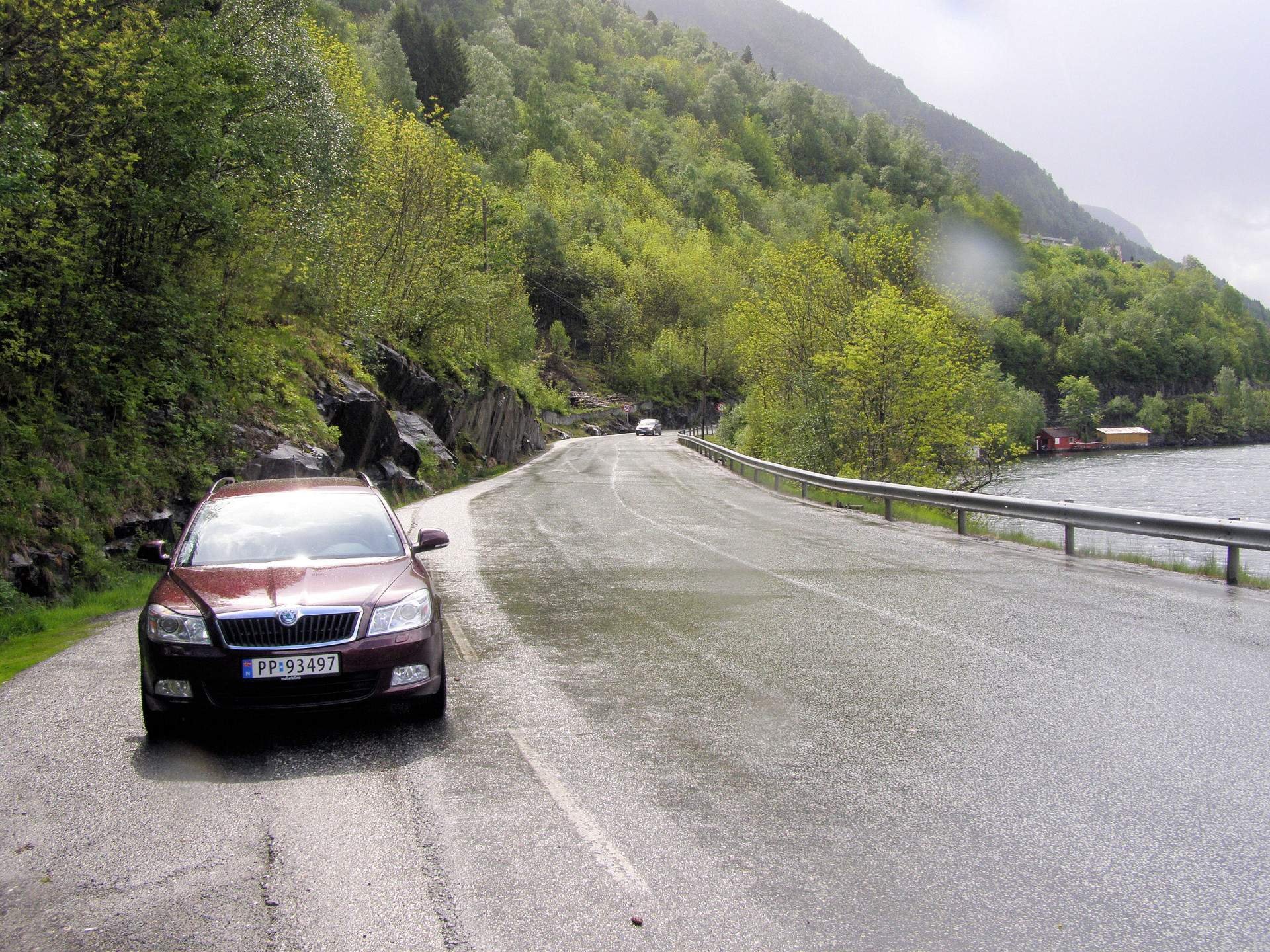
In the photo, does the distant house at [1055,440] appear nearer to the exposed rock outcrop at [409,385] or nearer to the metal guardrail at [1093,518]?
the exposed rock outcrop at [409,385]

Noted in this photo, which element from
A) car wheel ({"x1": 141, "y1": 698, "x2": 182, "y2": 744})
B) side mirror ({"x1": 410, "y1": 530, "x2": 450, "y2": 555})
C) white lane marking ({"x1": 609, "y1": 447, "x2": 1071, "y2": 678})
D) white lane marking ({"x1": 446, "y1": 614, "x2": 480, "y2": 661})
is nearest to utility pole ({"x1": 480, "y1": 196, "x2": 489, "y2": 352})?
white lane marking ({"x1": 609, "y1": 447, "x2": 1071, "y2": 678})

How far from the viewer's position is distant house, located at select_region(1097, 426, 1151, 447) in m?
106

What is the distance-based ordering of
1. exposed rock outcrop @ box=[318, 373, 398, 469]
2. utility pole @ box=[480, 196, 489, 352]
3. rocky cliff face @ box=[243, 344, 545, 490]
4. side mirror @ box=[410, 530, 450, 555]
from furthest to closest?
1. utility pole @ box=[480, 196, 489, 352]
2. exposed rock outcrop @ box=[318, 373, 398, 469]
3. rocky cliff face @ box=[243, 344, 545, 490]
4. side mirror @ box=[410, 530, 450, 555]

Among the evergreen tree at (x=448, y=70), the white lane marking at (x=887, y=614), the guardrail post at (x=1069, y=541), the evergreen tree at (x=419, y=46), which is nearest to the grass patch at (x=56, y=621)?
the white lane marking at (x=887, y=614)

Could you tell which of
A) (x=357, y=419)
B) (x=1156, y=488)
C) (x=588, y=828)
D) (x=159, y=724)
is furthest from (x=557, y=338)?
(x=588, y=828)

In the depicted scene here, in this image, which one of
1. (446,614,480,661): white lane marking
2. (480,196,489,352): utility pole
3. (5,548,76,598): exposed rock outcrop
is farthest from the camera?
(480,196,489,352): utility pole

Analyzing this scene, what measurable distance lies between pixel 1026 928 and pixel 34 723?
6.17 m

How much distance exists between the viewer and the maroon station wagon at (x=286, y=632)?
18.4 feet

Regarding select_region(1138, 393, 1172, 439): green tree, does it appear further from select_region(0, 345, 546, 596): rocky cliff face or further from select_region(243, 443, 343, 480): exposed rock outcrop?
select_region(243, 443, 343, 480): exposed rock outcrop

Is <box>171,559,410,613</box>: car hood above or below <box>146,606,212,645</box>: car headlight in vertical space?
above

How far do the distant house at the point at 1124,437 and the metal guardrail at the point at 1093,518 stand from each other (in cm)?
9493

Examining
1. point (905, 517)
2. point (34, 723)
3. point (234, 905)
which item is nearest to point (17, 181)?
point (34, 723)

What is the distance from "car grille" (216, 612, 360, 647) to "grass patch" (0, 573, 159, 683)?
370 centimetres

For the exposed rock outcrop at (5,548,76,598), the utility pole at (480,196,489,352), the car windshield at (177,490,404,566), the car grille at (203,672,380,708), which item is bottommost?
the exposed rock outcrop at (5,548,76,598)
